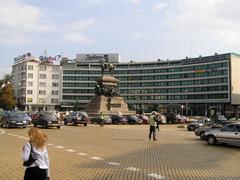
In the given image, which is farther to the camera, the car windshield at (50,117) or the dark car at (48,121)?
the car windshield at (50,117)

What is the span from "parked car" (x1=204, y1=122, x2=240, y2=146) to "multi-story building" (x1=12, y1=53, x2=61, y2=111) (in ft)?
447

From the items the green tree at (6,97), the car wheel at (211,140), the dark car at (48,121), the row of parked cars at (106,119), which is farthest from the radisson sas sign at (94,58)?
the car wheel at (211,140)

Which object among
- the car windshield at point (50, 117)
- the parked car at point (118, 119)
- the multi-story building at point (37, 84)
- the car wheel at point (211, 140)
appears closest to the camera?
the car wheel at point (211, 140)

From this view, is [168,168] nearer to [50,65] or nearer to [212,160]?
[212,160]

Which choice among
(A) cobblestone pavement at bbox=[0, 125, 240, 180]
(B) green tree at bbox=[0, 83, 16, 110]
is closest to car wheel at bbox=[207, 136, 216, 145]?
(A) cobblestone pavement at bbox=[0, 125, 240, 180]

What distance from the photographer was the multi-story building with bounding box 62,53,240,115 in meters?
140

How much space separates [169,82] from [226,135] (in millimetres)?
136514

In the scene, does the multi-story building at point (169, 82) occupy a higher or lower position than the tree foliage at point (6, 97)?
higher

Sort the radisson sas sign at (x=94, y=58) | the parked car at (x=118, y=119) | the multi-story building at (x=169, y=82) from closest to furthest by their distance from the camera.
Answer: the parked car at (x=118, y=119)
the multi-story building at (x=169, y=82)
the radisson sas sign at (x=94, y=58)

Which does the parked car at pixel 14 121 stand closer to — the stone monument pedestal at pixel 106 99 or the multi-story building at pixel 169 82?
the stone monument pedestal at pixel 106 99

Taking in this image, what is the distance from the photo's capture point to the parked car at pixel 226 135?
2280 centimetres

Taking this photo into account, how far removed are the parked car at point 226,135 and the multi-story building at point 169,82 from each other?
116220 millimetres

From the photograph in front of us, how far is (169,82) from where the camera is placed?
159125mm

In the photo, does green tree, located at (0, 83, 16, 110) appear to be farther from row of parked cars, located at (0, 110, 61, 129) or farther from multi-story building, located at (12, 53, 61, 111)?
row of parked cars, located at (0, 110, 61, 129)
